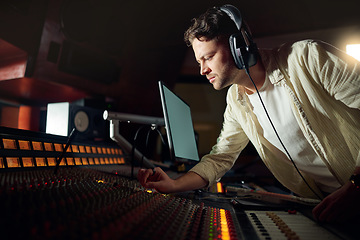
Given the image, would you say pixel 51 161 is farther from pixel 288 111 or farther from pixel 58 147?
pixel 288 111

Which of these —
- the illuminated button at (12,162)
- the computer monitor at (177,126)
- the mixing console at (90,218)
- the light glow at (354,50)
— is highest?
the light glow at (354,50)

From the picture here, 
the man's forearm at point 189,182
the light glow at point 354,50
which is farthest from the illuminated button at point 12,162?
the light glow at point 354,50

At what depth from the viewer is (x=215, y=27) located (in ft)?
4.14

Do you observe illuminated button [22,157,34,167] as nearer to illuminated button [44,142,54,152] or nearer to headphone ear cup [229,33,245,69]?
illuminated button [44,142,54,152]

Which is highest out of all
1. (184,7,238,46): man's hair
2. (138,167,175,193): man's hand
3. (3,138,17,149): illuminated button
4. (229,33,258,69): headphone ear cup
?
(184,7,238,46): man's hair

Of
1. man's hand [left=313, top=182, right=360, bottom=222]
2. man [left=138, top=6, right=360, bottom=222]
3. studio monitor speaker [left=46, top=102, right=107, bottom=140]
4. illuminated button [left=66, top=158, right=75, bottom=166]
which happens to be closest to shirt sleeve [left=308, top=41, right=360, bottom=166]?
man [left=138, top=6, right=360, bottom=222]

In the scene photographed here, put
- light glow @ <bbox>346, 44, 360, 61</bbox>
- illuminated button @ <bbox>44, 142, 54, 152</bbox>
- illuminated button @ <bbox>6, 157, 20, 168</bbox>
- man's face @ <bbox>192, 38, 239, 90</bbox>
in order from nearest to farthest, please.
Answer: illuminated button @ <bbox>6, 157, 20, 168</bbox> < illuminated button @ <bbox>44, 142, 54, 152</bbox> < man's face @ <bbox>192, 38, 239, 90</bbox> < light glow @ <bbox>346, 44, 360, 61</bbox>

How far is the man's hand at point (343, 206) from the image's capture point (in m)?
0.69

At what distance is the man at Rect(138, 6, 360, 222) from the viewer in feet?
3.15

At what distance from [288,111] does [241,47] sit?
15.8 inches

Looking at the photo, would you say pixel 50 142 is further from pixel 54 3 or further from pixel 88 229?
pixel 54 3

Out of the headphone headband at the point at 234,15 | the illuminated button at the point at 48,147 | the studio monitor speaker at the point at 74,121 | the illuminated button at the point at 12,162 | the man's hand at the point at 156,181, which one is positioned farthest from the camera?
the studio monitor speaker at the point at 74,121

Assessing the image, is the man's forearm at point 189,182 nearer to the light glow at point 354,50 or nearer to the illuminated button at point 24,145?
the illuminated button at point 24,145

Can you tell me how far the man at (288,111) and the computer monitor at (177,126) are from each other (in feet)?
0.54
